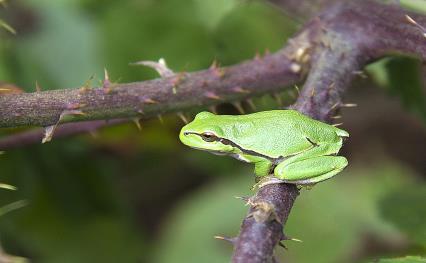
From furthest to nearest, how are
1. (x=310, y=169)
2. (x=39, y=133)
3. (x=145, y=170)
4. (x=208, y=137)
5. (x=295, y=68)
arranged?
(x=145, y=170) < (x=39, y=133) < (x=295, y=68) < (x=208, y=137) < (x=310, y=169)

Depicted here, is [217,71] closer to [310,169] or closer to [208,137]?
[208,137]

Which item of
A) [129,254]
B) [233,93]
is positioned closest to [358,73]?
[233,93]

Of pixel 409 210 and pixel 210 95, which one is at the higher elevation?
pixel 210 95

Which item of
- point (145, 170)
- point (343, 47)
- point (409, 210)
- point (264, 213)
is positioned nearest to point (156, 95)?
point (343, 47)

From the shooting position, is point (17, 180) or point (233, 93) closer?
point (233, 93)

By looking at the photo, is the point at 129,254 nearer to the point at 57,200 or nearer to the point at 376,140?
the point at 57,200

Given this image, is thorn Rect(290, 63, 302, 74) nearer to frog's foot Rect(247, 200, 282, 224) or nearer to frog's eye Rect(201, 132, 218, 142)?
frog's eye Rect(201, 132, 218, 142)

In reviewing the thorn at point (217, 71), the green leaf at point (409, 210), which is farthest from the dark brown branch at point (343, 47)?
the green leaf at point (409, 210)
